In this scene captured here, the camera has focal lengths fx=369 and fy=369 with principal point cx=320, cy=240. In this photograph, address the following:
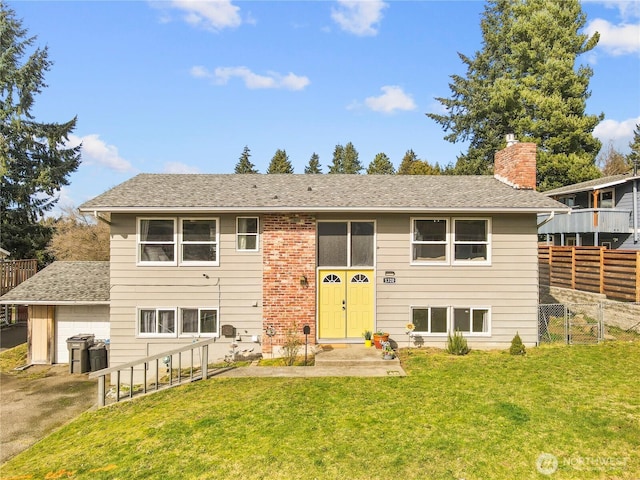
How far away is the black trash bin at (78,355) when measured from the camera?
→ 41.0 ft

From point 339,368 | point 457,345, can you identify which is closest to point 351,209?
point 339,368

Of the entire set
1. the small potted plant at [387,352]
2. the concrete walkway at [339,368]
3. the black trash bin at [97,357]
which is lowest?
the black trash bin at [97,357]

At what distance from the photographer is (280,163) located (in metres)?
57.2

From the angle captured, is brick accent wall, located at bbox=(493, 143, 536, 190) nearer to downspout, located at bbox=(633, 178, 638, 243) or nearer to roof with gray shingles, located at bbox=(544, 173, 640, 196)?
roof with gray shingles, located at bbox=(544, 173, 640, 196)

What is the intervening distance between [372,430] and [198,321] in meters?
6.61

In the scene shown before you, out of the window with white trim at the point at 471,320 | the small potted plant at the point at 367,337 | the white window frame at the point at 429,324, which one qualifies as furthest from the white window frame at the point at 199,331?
the window with white trim at the point at 471,320

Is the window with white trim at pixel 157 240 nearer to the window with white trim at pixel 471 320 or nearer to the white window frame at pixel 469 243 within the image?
the white window frame at pixel 469 243

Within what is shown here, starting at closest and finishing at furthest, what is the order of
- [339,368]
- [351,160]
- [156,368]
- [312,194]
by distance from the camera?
[156,368], [339,368], [312,194], [351,160]

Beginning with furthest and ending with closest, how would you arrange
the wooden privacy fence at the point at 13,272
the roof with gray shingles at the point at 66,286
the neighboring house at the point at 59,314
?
the wooden privacy fence at the point at 13,272
the neighboring house at the point at 59,314
the roof with gray shingles at the point at 66,286

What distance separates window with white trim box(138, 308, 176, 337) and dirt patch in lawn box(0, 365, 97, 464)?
2210 millimetres

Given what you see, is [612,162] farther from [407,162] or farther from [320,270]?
[320,270]

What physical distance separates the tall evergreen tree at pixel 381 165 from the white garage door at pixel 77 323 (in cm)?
4509

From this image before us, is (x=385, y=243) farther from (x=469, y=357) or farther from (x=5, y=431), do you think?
(x=5, y=431)

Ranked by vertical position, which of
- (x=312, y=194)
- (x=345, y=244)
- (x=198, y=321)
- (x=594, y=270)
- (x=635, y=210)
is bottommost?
(x=198, y=321)
